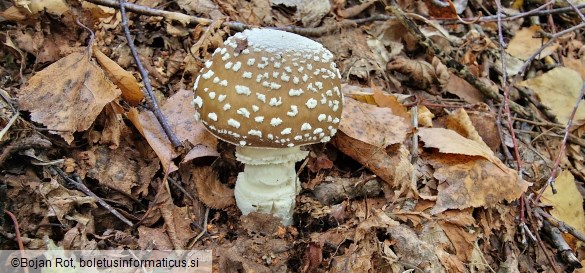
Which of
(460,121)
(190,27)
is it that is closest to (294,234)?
(460,121)

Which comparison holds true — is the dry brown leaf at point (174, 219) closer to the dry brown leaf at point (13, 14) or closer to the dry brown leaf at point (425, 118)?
the dry brown leaf at point (13, 14)

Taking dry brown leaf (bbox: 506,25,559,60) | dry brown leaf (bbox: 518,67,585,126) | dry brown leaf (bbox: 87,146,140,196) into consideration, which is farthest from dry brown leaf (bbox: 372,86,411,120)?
dry brown leaf (bbox: 506,25,559,60)

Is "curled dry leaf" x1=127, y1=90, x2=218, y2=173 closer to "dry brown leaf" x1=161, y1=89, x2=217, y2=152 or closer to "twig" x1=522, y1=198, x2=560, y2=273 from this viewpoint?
Answer: "dry brown leaf" x1=161, y1=89, x2=217, y2=152


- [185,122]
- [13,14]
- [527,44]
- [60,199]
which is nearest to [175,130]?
[185,122]

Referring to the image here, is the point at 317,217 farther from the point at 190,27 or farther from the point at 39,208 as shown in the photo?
the point at 190,27

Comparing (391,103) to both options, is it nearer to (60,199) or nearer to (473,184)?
(473,184)

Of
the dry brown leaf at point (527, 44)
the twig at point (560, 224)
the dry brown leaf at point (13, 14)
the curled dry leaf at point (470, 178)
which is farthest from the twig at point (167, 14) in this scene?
the dry brown leaf at point (527, 44)

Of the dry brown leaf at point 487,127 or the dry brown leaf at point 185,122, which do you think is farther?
the dry brown leaf at point 487,127

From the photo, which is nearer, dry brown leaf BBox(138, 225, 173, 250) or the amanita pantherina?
the amanita pantherina
